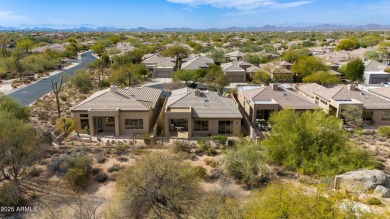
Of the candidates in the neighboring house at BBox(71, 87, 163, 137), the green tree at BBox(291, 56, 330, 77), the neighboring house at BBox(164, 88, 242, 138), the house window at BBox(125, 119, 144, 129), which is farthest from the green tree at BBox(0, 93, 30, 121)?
the green tree at BBox(291, 56, 330, 77)

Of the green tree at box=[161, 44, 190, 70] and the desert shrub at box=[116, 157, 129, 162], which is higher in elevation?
the green tree at box=[161, 44, 190, 70]

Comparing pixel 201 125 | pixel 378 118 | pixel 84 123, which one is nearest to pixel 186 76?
pixel 201 125

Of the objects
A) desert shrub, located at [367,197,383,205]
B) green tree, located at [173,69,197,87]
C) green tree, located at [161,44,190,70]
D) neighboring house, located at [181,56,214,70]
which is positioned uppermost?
green tree, located at [161,44,190,70]

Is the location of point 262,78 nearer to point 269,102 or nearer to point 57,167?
point 269,102

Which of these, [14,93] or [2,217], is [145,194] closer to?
[2,217]

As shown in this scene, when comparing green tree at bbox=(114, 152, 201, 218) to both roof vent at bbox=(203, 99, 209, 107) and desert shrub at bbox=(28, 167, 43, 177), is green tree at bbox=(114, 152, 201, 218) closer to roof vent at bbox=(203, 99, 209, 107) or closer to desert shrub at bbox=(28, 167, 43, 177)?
desert shrub at bbox=(28, 167, 43, 177)

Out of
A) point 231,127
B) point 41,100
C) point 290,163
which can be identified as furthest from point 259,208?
point 41,100

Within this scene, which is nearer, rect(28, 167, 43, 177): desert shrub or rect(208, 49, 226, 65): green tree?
rect(28, 167, 43, 177): desert shrub
